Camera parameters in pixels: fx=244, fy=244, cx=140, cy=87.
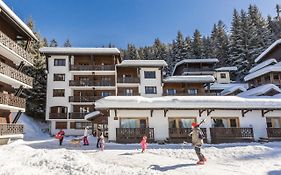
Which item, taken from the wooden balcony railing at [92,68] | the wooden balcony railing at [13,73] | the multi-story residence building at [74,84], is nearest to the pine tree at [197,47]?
the multi-story residence building at [74,84]

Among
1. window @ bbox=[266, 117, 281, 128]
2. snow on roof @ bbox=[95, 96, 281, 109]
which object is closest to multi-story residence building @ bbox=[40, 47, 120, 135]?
snow on roof @ bbox=[95, 96, 281, 109]

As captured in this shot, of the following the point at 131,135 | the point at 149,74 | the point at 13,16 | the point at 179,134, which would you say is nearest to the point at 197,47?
the point at 149,74

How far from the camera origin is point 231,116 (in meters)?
23.0

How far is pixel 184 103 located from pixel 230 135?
5041mm

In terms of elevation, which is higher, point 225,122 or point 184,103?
point 184,103

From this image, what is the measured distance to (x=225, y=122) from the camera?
23234 millimetres

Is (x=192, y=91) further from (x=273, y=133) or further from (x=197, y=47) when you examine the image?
(x=197, y=47)

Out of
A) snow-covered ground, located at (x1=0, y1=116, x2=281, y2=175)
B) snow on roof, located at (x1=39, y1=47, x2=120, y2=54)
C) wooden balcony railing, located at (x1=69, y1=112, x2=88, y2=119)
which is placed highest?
snow on roof, located at (x1=39, y1=47, x2=120, y2=54)

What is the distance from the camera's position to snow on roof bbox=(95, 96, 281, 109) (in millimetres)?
21047

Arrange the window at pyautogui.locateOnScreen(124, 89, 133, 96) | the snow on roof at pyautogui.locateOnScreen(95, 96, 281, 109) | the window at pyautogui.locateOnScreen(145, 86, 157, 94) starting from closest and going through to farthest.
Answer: the snow on roof at pyautogui.locateOnScreen(95, 96, 281, 109)
the window at pyautogui.locateOnScreen(145, 86, 157, 94)
the window at pyautogui.locateOnScreen(124, 89, 133, 96)

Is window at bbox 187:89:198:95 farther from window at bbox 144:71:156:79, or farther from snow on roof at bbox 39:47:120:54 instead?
snow on roof at bbox 39:47:120:54

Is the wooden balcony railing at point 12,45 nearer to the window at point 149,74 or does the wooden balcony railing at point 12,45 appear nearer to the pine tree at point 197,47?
the window at point 149,74

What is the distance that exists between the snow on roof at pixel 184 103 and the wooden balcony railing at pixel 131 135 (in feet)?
6.75

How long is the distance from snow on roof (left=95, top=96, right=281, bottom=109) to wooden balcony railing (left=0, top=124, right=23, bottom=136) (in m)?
7.95
